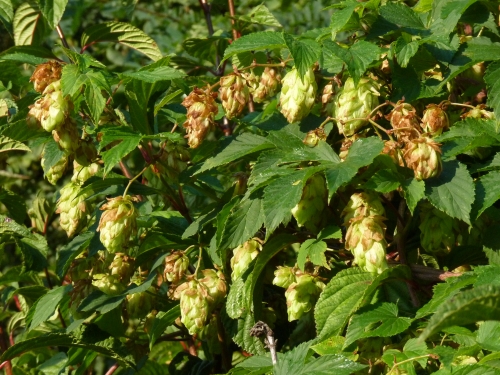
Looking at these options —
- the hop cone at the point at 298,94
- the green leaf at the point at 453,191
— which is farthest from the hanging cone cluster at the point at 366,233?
the hop cone at the point at 298,94

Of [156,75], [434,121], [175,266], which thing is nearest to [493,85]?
[434,121]

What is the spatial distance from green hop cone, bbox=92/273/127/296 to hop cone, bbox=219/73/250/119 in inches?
23.6

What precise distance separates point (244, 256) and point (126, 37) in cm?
93

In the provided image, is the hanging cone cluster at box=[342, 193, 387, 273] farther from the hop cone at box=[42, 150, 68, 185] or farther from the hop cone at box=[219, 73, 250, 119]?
the hop cone at box=[42, 150, 68, 185]

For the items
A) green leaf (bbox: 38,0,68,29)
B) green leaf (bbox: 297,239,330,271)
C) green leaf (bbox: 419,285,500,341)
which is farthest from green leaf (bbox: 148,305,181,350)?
green leaf (bbox: 419,285,500,341)

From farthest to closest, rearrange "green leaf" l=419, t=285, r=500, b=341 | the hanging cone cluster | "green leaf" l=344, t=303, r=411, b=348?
the hanging cone cluster < "green leaf" l=344, t=303, r=411, b=348 < "green leaf" l=419, t=285, r=500, b=341

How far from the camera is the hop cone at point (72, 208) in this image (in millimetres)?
2141

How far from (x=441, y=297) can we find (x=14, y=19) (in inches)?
67.6

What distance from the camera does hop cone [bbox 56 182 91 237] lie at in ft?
7.02

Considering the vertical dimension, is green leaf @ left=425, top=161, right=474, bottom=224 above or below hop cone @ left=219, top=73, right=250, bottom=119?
below

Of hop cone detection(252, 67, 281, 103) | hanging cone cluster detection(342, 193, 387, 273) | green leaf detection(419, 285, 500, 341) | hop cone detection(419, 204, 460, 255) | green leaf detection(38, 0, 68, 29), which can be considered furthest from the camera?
green leaf detection(38, 0, 68, 29)

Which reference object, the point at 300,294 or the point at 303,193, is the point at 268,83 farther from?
the point at 300,294

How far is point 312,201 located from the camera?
1689 mm

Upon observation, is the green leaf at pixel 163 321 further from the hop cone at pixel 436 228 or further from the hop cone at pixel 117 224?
the hop cone at pixel 436 228
